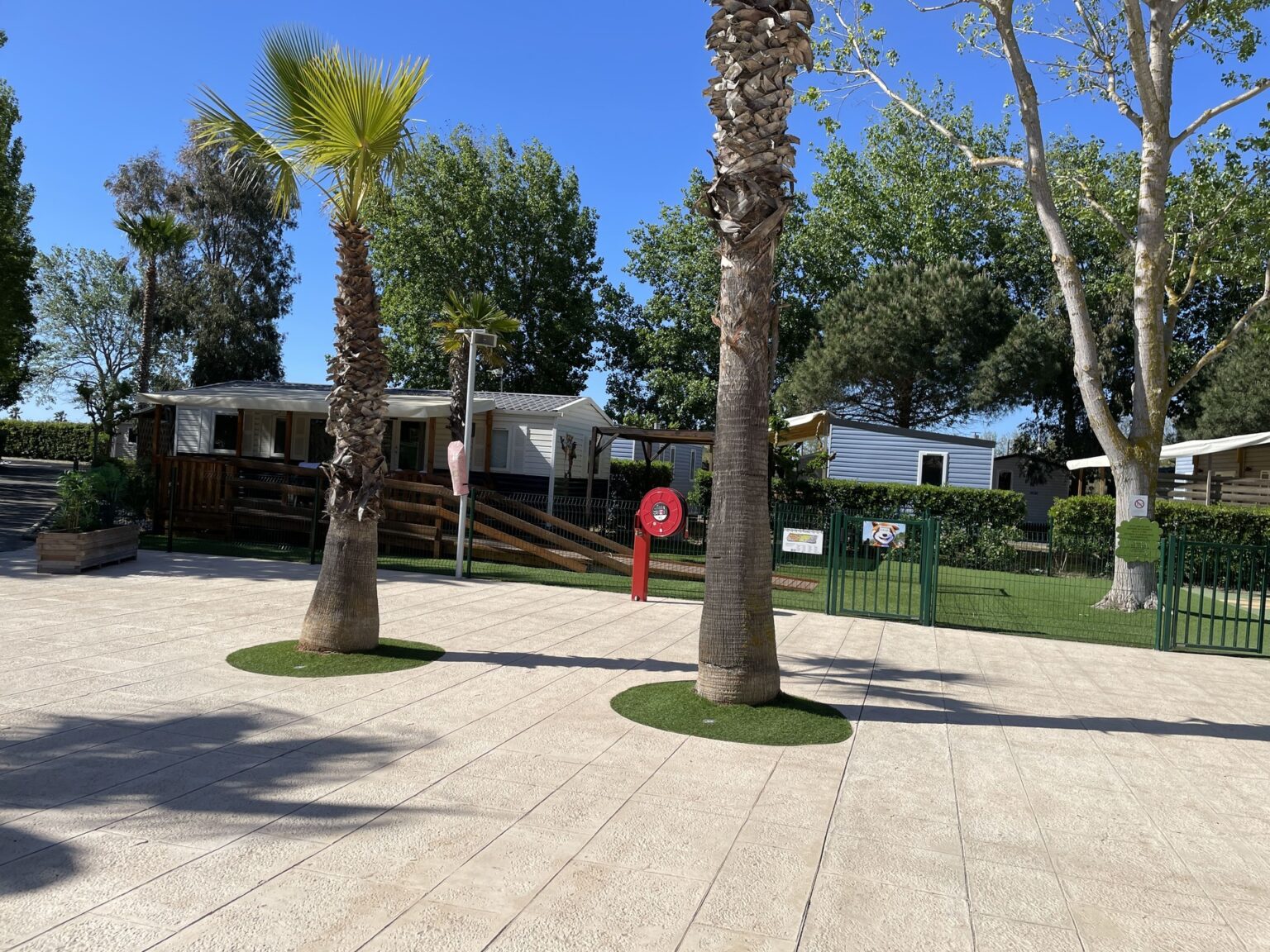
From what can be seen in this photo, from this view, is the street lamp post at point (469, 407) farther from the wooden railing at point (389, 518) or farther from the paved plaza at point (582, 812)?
the paved plaza at point (582, 812)

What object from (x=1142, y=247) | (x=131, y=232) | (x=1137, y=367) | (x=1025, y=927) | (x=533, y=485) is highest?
(x=131, y=232)

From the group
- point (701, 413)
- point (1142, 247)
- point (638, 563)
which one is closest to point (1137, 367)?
point (1142, 247)

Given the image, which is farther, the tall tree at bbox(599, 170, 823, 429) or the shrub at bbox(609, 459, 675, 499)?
the tall tree at bbox(599, 170, 823, 429)

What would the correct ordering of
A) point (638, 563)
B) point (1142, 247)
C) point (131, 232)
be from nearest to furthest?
point (638, 563), point (1142, 247), point (131, 232)

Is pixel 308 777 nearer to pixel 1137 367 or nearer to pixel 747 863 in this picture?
pixel 747 863

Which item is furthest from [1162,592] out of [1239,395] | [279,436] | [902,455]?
[1239,395]

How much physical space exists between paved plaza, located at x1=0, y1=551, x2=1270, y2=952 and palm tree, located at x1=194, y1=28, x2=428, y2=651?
0.92m

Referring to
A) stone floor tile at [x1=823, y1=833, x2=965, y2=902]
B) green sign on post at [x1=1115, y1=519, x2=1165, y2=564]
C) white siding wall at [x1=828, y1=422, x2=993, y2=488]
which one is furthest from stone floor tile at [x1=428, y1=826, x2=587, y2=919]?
white siding wall at [x1=828, y1=422, x2=993, y2=488]

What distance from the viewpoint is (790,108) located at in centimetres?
672

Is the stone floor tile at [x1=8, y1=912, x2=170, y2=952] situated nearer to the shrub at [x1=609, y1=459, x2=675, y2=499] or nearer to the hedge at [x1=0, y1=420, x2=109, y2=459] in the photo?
the shrub at [x1=609, y1=459, x2=675, y2=499]

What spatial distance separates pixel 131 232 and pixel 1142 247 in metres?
27.8

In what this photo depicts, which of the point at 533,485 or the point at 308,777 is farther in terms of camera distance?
the point at 533,485

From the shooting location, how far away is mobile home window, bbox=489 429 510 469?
923 inches

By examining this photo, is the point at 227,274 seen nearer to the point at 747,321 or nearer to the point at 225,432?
the point at 225,432
